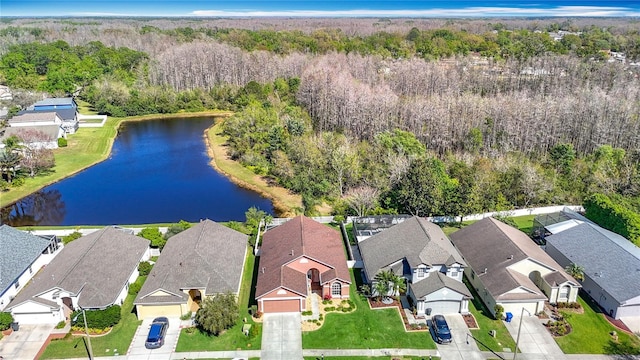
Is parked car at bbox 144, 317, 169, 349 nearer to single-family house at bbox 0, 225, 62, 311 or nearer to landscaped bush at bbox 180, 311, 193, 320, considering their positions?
landscaped bush at bbox 180, 311, 193, 320

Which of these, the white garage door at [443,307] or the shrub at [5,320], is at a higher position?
the shrub at [5,320]

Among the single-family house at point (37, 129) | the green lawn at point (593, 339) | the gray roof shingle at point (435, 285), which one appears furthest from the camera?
the single-family house at point (37, 129)

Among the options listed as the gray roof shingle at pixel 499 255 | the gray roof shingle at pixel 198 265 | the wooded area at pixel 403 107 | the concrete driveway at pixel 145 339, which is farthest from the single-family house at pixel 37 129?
the gray roof shingle at pixel 499 255

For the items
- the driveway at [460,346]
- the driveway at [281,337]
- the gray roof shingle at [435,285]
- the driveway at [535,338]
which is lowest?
the driveway at [535,338]

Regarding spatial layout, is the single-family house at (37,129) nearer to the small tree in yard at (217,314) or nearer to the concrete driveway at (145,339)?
the concrete driveway at (145,339)

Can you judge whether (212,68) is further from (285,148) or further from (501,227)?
(501,227)

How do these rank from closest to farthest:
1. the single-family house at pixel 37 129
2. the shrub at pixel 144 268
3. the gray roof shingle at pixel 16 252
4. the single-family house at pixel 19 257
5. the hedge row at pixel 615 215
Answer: the single-family house at pixel 19 257
the gray roof shingle at pixel 16 252
the shrub at pixel 144 268
the hedge row at pixel 615 215
the single-family house at pixel 37 129
